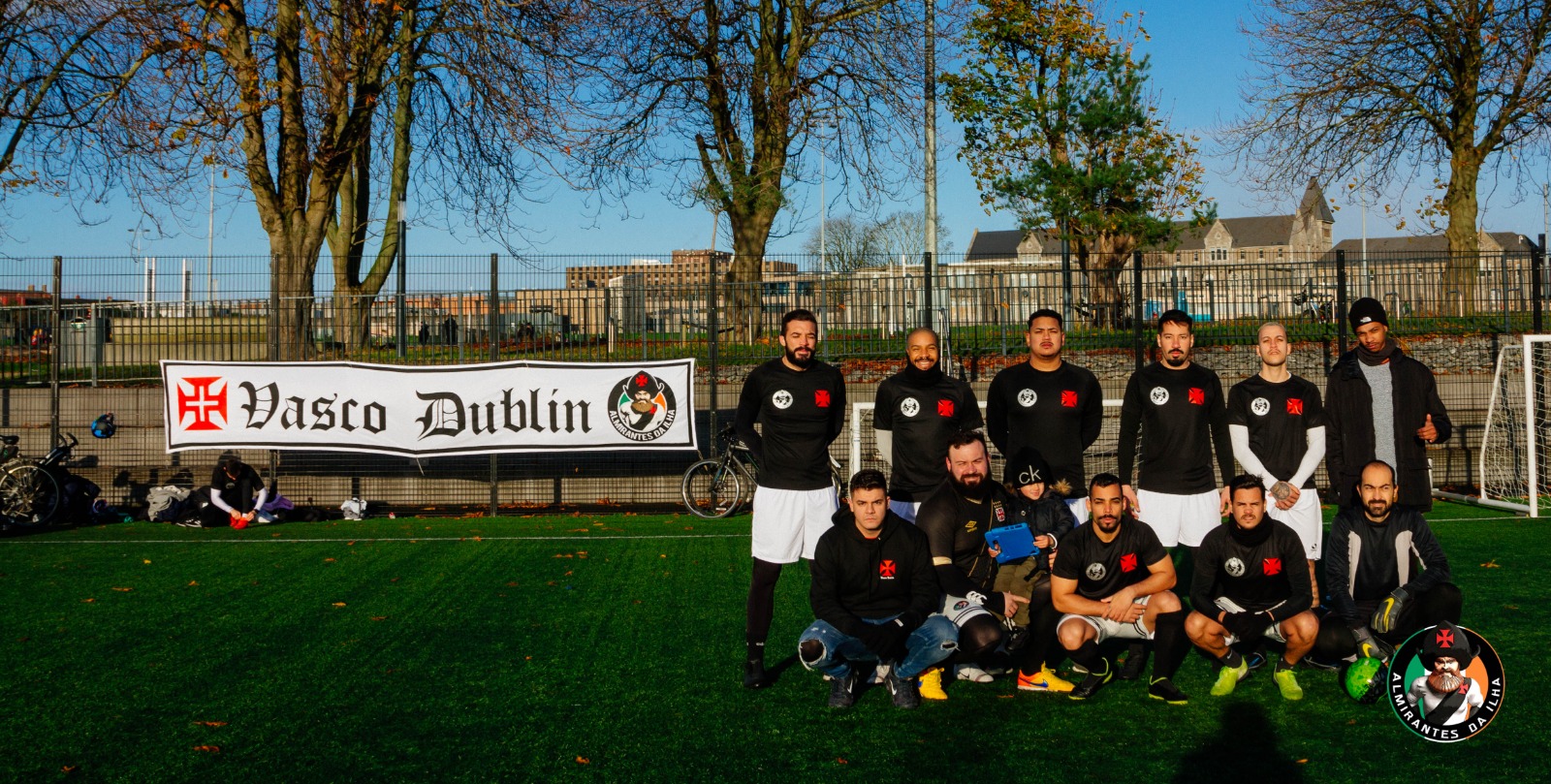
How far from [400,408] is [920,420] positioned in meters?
6.85

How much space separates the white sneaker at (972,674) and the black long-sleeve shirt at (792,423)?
1153 millimetres

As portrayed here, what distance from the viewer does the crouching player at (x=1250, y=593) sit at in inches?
207

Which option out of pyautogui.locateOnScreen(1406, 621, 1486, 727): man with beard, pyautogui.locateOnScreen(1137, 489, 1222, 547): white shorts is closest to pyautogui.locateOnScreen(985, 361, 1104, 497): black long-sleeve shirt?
pyautogui.locateOnScreen(1137, 489, 1222, 547): white shorts

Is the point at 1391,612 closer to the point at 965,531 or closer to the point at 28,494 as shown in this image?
the point at 965,531

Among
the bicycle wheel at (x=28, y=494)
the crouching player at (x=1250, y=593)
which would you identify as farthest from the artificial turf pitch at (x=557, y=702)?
the bicycle wheel at (x=28, y=494)

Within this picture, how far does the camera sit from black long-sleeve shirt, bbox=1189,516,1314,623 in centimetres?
529

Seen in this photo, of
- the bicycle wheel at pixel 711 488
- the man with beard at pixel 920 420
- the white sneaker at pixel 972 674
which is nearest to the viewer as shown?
the white sneaker at pixel 972 674

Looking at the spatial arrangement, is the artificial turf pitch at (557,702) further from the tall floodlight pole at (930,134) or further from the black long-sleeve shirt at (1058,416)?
the tall floodlight pole at (930,134)

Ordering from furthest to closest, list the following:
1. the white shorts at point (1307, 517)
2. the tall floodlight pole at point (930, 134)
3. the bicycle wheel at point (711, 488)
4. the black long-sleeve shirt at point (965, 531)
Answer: the tall floodlight pole at point (930, 134) → the bicycle wheel at point (711, 488) → the white shorts at point (1307, 517) → the black long-sleeve shirt at point (965, 531)

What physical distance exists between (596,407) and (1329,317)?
8581 millimetres

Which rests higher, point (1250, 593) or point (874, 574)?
point (874, 574)

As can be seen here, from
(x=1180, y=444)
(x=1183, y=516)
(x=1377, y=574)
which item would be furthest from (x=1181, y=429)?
(x=1377, y=574)

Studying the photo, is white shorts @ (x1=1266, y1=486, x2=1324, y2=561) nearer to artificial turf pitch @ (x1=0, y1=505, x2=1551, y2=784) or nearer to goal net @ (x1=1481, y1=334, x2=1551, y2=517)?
artificial turf pitch @ (x1=0, y1=505, x2=1551, y2=784)

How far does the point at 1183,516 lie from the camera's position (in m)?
6.28
